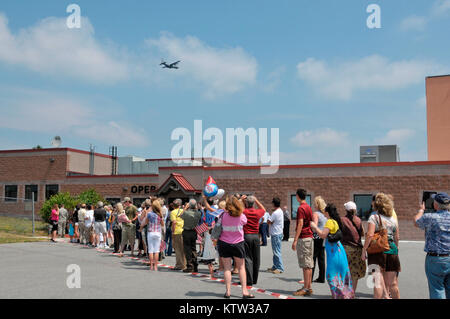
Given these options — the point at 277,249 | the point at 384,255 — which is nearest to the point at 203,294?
the point at 384,255

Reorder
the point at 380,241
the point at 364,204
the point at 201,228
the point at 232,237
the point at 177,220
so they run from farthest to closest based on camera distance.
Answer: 1. the point at 364,204
2. the point at 177,220
3. the point at 201,228
4. the point at 232,237
5. the point at 380,241

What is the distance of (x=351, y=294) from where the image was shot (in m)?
7.23

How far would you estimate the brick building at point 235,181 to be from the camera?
23922 millimetres

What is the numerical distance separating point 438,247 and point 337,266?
1678 millimetres

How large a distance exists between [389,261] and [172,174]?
71.0 feet

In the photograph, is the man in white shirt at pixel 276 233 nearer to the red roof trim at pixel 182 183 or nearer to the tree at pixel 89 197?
the red roof trim at pixel 182 183

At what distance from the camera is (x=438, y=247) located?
20.0 ft

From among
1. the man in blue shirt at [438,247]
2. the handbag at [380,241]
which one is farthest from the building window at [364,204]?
the man in blue shirt at [438,247]

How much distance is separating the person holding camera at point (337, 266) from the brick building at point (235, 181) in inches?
666

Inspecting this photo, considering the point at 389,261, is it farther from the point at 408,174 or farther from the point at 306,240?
the point at 408,174

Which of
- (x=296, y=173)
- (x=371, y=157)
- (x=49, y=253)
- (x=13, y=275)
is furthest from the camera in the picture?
(x=371, y=157)

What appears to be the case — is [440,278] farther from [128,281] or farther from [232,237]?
[128,281]

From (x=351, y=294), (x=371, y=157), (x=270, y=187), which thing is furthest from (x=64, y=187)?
(x=351, y=294)

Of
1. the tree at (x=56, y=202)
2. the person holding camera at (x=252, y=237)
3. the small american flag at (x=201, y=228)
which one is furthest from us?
the tree at (x=56, y=202)
